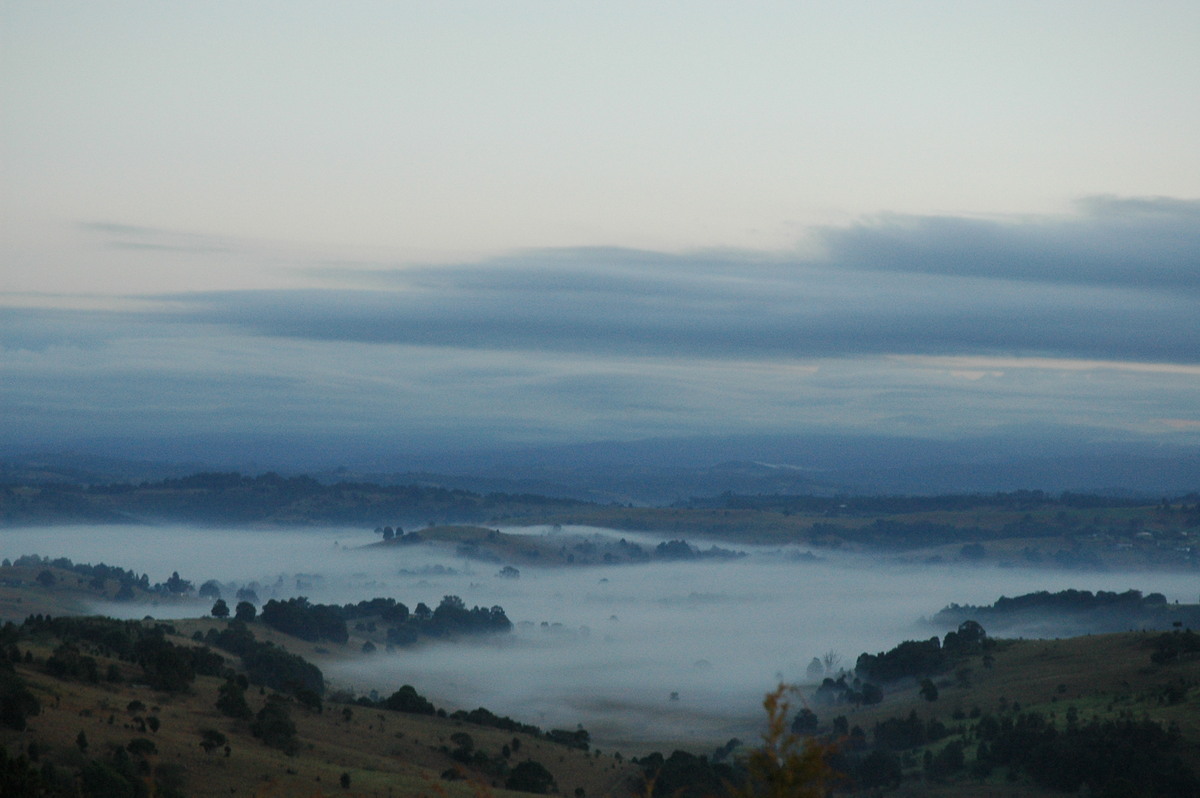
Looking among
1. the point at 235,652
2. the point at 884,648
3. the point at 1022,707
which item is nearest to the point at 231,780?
the point at 1022,707

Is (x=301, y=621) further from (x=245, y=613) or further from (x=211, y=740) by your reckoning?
(x=211, y=740)

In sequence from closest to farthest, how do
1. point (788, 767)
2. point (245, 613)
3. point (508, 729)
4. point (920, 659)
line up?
point (788, 767), point (508, 729), point (920, 659), point (245, 613)

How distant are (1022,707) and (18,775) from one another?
74510 mm

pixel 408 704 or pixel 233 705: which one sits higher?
pixel 233 705

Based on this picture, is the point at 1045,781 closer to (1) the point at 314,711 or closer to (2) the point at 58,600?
(1) the point at 314,711

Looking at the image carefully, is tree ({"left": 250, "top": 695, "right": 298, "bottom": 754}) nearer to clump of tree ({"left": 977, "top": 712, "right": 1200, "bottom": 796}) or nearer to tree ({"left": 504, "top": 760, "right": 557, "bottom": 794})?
tree ({"left": 504, "top": 760, "right": 557, "bottom": 794})

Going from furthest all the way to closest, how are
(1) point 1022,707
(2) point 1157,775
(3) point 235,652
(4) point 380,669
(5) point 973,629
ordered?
(4) point 380,669 → (5) point 973,629 → (3) point 235,652 → (1) point 1022,707 → (2) point 1157,775

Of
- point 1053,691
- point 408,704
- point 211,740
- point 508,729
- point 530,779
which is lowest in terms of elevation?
point 508,729

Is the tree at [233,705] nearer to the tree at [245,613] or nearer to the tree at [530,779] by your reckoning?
the tree at [530,779]

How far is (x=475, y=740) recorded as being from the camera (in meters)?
64.8

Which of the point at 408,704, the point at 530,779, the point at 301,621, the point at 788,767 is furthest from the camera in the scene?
the point at 301,621

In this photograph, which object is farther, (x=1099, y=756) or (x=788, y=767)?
(x=1099, y=756)

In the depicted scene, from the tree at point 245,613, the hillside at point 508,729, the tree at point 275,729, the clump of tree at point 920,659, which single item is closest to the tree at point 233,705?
the hillside at point 508,729

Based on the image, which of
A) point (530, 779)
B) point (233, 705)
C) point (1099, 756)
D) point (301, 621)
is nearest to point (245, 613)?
point (301, 621)
